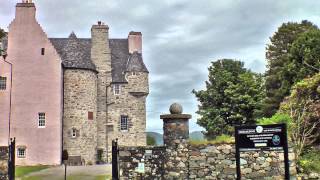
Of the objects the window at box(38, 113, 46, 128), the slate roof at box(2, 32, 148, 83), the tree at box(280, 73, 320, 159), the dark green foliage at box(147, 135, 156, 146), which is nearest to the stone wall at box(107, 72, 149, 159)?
the slate roof at box(2, 32, 148, 83)

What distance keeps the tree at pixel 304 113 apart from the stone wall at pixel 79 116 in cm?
2346

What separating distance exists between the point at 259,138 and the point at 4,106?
3016cm

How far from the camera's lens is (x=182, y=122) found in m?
16.6

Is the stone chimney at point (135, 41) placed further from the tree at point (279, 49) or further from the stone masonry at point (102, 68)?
the tree at point (279, 49)

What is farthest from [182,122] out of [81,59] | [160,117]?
[81,59]

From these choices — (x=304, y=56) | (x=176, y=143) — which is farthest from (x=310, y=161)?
(x=304, y=56)

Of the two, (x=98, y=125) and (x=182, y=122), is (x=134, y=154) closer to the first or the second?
(x=182, y=122)

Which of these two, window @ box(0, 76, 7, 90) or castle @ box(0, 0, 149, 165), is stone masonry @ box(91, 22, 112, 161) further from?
window @ box(0, 76, 7, 90)

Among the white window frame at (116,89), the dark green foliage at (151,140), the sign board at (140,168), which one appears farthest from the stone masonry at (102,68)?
the sign board at (140,168)

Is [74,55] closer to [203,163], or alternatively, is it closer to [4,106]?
[4,106]

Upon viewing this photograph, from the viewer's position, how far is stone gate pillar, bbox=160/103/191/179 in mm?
16500

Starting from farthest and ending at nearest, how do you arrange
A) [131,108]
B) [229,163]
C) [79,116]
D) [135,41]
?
[135,41], [131,108], [79,116], [229,163]

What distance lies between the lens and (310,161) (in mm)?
18219

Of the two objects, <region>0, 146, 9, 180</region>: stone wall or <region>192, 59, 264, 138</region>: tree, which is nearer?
<region>0, 146, 9, 180</region>: stone wall
